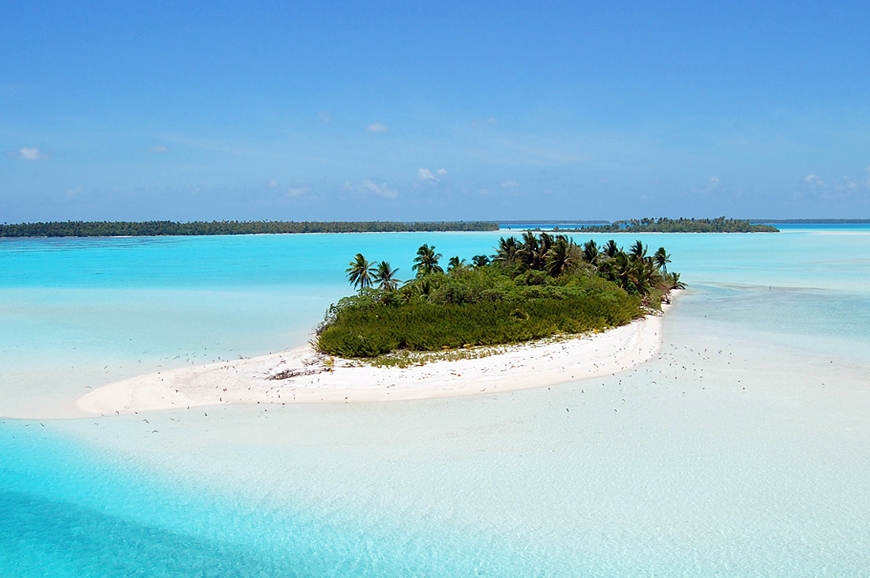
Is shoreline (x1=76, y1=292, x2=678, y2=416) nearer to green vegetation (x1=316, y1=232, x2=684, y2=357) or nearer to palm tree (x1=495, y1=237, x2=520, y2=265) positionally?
green vegetation (x1=316, y1=232, x2=684, y2=357)

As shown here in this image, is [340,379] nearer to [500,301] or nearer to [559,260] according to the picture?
[500,301]

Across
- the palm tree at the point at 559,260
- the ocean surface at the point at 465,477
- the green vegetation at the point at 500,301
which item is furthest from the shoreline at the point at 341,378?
the palm tree at the point at 559,260

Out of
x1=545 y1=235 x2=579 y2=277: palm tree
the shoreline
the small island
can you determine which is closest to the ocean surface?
the shoreline

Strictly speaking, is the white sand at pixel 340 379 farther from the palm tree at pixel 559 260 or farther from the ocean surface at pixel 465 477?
the palm tree at pixel 559 260

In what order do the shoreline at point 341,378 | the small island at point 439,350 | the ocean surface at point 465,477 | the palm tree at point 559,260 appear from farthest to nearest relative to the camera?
the palm tree at point 559,260
the small island at point 439,350
the shoreline at point 341,378
the ocean surface at point 465,477

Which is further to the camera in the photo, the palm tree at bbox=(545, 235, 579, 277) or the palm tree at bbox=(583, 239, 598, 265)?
the palm tree at bbox=(583, 239, 598, 265)

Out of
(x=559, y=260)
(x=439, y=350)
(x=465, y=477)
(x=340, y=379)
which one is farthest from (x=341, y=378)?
(x=559, y=260)
